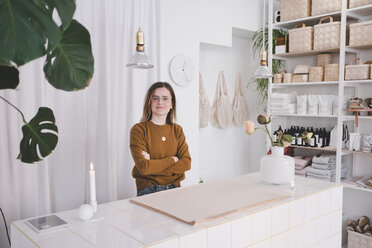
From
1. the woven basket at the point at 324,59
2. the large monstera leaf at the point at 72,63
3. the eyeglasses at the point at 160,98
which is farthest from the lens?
the woven basket at the point at 324,59

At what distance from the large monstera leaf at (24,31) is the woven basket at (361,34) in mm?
3240

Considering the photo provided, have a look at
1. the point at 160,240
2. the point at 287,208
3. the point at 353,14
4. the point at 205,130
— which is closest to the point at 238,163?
the point at 205,130

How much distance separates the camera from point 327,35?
11.8ft

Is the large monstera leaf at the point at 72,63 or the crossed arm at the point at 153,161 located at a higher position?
the large monstera leaf at the point at 72,63

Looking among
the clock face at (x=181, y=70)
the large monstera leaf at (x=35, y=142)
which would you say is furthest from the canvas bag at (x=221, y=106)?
the large monstera leaf at (x=35, y=142)

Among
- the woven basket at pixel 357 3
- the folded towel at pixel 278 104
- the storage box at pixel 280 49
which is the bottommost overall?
the folded towel at pixel 278 104

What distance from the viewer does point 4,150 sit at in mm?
2564

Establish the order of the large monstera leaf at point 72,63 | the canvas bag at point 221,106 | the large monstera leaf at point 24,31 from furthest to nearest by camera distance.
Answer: the canvas bag at point 221,106, the large monstera leaf at point 72,63, the large monstera leaf at point 24,31

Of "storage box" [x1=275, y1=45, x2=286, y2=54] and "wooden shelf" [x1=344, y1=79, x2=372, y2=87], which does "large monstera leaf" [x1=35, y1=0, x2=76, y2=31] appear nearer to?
"wooden shelf" [x1=344, y1=79, x2=372, y2=87]

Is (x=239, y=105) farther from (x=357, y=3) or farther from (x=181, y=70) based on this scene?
(x=357, y=3)

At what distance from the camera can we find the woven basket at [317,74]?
3.72 m

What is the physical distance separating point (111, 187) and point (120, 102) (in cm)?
81

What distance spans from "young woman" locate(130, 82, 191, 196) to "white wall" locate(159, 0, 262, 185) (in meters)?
0.96

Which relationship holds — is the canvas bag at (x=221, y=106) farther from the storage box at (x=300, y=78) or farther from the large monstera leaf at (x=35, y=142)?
the large monstera leaf at (x=35, y=142)
